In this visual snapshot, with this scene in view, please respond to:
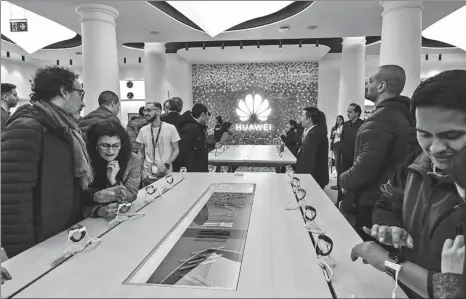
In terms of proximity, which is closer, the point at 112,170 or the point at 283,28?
the point at 112,170

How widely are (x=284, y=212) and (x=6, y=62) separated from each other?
11.4 meters

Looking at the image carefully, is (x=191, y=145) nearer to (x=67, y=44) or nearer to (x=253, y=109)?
(x=67, y=44)

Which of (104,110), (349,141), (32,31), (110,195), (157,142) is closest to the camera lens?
(110,195)

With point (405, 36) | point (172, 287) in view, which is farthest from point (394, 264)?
point (405, 36)

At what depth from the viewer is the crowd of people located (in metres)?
1.00

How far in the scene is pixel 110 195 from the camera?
1.86 m

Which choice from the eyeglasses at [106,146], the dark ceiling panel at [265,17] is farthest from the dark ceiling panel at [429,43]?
the eyeglasses at [106,146]

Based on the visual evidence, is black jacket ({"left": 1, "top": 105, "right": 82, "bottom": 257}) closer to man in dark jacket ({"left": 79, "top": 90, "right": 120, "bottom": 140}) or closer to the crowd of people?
the crowd of people

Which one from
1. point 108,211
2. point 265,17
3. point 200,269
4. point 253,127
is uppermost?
point 265,17

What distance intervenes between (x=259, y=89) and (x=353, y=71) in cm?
355

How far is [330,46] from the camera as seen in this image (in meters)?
9.22

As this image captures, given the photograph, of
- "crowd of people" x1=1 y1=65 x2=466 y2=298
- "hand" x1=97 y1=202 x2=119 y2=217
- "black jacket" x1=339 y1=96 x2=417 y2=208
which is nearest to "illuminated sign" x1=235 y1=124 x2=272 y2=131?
"crowd of people" x1=1 y1=65 x2=466 y2=298

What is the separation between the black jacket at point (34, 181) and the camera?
5.01 feet

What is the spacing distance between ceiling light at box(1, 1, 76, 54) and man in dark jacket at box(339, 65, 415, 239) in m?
6.24
